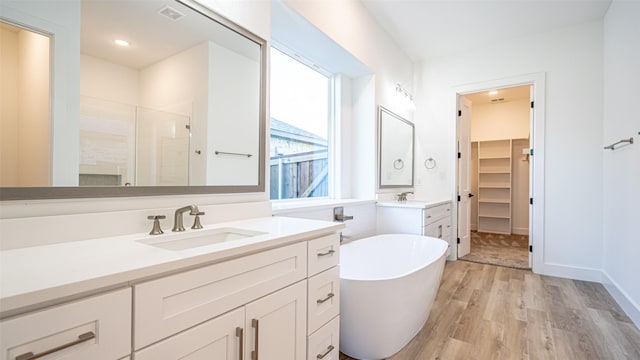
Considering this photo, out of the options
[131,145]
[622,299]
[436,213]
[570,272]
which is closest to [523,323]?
[622,299]

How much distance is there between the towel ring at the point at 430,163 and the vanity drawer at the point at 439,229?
767 mm

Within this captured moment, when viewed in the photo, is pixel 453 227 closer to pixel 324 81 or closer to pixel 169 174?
pixel 324 81

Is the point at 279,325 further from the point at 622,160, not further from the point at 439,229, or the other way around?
the point at 622,160

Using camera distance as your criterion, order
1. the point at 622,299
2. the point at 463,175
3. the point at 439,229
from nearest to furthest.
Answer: the point at 622,299, the point at 439,229, the point at 463,175

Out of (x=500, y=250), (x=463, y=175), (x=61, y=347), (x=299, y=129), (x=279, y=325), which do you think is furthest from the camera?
(x=500, y=250)

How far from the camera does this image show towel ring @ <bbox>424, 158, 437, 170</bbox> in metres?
4.11

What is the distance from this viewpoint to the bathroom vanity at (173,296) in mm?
598

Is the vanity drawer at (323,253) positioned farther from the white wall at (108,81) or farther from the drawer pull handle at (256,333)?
the white wall at (108,81)

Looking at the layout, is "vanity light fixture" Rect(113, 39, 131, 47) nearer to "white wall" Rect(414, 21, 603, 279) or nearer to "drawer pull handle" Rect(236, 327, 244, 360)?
"drawer pull handle" Rect(236, 327, 244, 360)

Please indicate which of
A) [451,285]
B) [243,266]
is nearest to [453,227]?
[451,285]

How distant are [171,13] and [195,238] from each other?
3.48 feet

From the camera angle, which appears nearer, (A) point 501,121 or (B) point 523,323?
(B) point 523,323

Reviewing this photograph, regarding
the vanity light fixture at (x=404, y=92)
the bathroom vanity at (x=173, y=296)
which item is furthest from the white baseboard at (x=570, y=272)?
the bathroom vanity at (x=173, y=296)

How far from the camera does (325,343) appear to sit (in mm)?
1414
